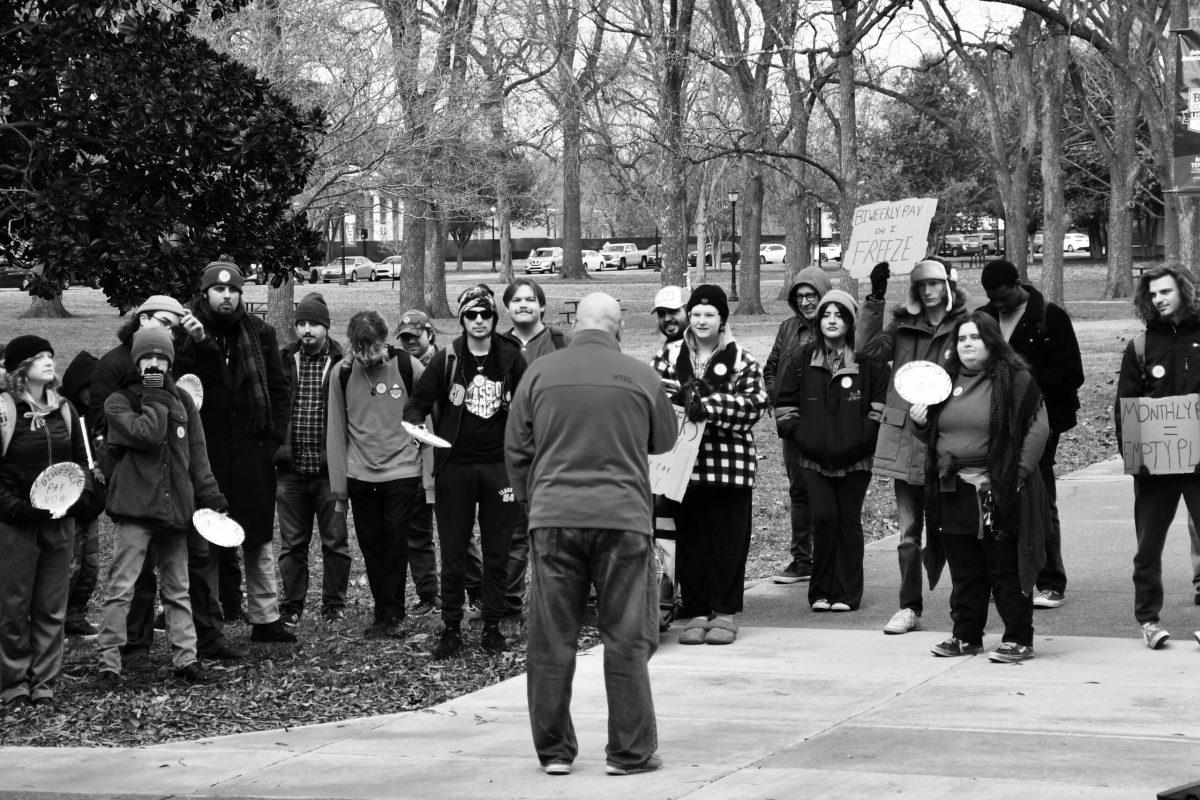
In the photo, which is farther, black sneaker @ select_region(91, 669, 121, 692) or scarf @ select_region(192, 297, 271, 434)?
scarf @ select_region(192, 297, 271, 434)

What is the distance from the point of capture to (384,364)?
359 inches

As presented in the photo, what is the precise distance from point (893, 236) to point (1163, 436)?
289cm

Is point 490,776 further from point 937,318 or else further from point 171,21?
point 171,21

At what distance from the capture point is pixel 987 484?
7422 millimetres

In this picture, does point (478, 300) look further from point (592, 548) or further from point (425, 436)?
point (592, 548)

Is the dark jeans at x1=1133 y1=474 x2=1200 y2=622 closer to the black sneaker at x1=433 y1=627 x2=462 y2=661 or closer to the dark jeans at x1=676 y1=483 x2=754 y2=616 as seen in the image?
the dark jeans at x1=676 y1=483 x2=754 y2=616

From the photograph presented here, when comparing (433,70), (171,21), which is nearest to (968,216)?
(433,70)

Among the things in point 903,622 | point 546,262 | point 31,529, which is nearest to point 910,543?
point 903,622

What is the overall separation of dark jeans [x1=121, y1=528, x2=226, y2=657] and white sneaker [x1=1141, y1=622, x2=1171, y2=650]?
470cm

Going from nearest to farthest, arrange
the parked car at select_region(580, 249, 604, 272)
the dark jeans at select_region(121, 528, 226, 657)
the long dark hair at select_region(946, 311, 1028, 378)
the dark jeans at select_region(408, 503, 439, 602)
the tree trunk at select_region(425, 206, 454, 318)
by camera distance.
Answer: the long dark hair at select_region(946, 311, 1028, 378) → the dark jeans at select_region(121, 528, 226, 657) → the dark jeans at select_region(408, 503, 439, 602) → the tree trunk at select_region(425, 206, 454, 318) → the parked car at select_region(580, 249, 604, 272)

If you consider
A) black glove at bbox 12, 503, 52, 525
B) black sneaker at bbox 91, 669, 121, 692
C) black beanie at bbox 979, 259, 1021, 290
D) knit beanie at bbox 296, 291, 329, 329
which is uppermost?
black beanie at bbox 979, 259, 1021, 290

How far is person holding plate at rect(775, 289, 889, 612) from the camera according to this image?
348 inches

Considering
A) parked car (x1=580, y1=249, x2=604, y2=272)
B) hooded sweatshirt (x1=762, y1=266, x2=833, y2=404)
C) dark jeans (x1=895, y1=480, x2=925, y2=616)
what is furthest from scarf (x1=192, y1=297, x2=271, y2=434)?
parked car (x1=580, y1=249, x2=604, y2=272)

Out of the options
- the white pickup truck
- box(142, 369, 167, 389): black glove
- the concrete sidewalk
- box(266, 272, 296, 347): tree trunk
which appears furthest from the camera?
the white pickup truck
